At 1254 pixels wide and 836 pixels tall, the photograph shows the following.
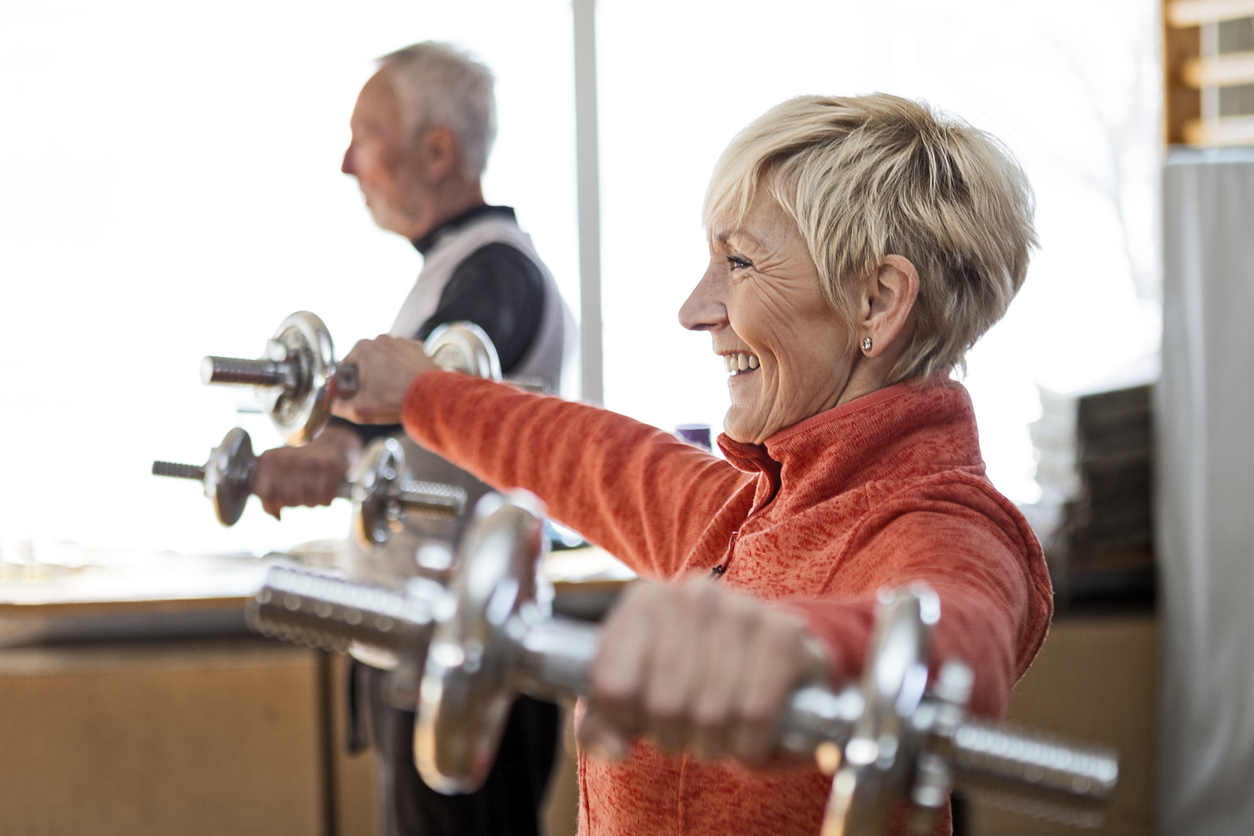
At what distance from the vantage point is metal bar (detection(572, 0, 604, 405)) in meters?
2.87

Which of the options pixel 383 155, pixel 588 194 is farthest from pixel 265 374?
pixel 588 194

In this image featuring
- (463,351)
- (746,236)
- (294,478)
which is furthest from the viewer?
(463,351)

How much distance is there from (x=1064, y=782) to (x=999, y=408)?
8.68ft

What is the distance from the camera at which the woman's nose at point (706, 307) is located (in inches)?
41.3

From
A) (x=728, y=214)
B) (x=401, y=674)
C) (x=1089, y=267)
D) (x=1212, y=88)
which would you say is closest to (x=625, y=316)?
(x=1089, y=267)

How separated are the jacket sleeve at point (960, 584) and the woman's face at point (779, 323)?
0.60ft

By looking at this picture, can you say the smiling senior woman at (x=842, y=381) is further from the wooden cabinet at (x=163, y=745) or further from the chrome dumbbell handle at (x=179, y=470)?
the wooden cabinet at (x=163, y=745)

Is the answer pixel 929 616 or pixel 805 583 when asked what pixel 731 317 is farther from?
pixel 929 616

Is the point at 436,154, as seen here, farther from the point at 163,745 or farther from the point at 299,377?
the point at 163,745

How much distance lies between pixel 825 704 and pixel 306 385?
100 cm

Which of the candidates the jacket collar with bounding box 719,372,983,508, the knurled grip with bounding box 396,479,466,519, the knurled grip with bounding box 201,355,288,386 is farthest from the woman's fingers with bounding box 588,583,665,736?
the knurled grip with bounding box 201,355,288,386

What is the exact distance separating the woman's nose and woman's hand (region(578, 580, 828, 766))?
0.60 m

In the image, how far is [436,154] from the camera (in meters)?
2.01

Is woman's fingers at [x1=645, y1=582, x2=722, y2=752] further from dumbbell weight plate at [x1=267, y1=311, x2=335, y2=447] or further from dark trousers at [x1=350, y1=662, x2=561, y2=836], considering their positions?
dark trousers at [x1=350, y1=662, x2=561, y2=836]
